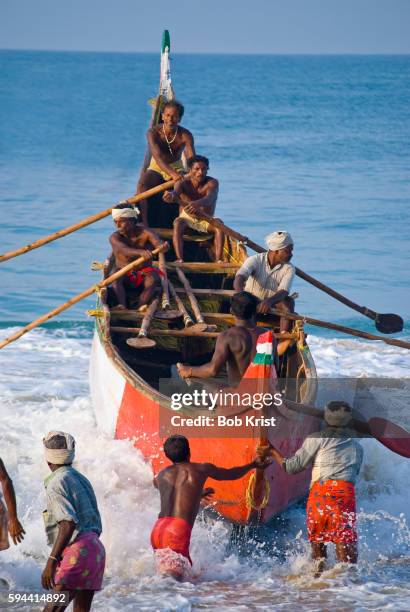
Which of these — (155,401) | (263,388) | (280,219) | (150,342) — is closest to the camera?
(263,388)

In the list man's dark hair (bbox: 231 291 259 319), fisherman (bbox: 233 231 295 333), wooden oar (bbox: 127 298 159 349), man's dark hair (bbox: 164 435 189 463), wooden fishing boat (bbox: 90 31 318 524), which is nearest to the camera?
man's dark hair (bbox: 164 435 189 463)

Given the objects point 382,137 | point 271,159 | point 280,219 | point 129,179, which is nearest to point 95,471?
point 280,219

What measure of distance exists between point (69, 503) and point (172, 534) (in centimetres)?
131

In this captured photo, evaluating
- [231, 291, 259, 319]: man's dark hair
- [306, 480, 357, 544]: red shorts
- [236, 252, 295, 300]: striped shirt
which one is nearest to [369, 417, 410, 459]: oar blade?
[306, 480, 357, 544]: red shorts

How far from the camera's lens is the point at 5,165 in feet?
129

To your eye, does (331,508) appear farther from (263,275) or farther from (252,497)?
(263,275)

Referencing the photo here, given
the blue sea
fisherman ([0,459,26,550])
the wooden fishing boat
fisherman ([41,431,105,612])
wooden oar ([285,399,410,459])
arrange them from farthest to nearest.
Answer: the wooden fishing boat
the blue sea
wooden oar ([285,399,410,459])
fisherman ([0,459,26,550])
fisherman ([41,431,105,612])

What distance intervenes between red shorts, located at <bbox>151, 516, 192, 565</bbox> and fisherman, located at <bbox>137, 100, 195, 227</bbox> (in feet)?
19.5

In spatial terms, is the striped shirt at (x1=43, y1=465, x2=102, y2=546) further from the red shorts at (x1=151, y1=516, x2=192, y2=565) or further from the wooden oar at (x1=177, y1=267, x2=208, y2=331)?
the wooden oar at (x1=177, y1=267, x2=208, y2=331)

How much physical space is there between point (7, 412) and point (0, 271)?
10.2 m

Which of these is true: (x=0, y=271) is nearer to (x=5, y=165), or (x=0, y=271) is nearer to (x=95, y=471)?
(x=95, y=471)

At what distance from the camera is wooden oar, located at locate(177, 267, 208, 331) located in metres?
10.5

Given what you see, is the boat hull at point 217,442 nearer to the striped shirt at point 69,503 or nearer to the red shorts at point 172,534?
the red shorts at point 172,534

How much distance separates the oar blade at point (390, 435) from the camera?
8047 millimetres
